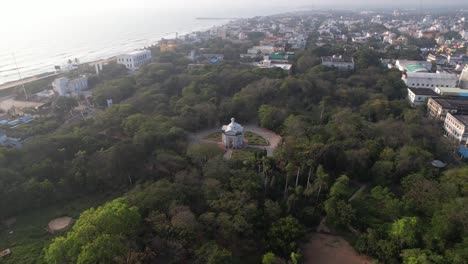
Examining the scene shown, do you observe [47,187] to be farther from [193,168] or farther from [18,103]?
[18,103]

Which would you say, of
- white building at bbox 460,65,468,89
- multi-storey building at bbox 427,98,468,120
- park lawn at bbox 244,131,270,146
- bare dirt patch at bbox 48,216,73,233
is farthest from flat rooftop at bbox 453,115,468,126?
bare dirt patch at bbox 48,216,73,233

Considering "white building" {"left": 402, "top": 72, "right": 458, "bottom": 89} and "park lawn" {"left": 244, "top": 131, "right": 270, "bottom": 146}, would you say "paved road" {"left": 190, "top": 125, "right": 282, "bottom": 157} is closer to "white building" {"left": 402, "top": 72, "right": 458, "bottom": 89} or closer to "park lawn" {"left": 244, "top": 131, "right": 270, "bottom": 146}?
"park lawn" {"left": 244, "top": 131, "right": 270, "bottom": 146}

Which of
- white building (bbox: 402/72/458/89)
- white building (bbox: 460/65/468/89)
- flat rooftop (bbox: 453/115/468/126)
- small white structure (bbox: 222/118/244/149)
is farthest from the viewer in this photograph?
white building (bbox: 460/65/468/89)

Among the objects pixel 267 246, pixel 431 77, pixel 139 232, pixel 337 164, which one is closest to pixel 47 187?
pixel 139 232

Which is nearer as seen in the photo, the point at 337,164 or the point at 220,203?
the point at 220,203

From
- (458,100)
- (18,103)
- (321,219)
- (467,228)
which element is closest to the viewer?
(467,228)

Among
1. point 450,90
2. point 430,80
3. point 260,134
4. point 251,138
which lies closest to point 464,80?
point 430,80

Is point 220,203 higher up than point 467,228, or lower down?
higher up
